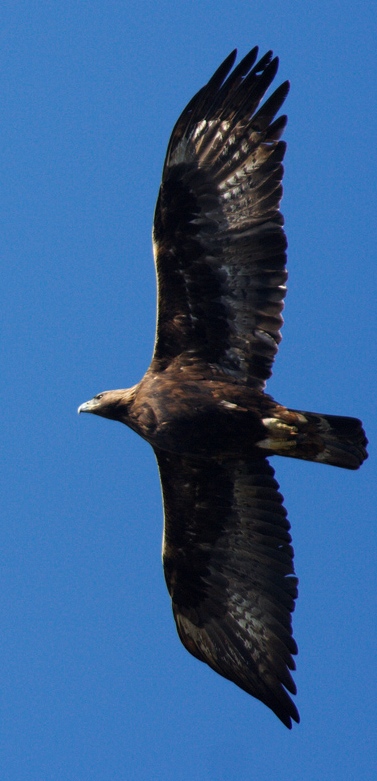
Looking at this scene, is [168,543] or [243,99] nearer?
[243,99]

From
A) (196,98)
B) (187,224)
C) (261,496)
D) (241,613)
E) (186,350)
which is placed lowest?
(241,613)

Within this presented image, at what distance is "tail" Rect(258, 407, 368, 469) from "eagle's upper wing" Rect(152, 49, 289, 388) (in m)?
0.78

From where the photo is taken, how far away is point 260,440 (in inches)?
554

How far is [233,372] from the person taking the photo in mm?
14266

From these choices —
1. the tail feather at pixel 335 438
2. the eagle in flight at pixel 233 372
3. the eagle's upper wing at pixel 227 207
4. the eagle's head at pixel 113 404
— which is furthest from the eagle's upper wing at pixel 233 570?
the eagle's upper wing at pixel 227 207

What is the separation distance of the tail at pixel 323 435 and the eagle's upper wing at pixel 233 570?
0.66 m

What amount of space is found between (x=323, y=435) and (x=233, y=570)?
6.20ft

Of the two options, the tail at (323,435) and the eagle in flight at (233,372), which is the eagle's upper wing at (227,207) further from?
the tail at (323,435)

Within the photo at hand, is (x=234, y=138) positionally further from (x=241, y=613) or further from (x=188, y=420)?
(x=241, y=613)

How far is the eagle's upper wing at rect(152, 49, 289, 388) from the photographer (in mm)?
13758

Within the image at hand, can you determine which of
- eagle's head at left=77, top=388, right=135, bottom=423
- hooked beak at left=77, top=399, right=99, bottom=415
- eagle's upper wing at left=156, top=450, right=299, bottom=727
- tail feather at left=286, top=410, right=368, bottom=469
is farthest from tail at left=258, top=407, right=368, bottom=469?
hooked beak at left=77, top=399, right=99, bottom=415

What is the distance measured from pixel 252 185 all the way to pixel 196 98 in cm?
92

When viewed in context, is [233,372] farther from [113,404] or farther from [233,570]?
[233,570]

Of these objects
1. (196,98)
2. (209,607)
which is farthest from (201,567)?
(196,98)
